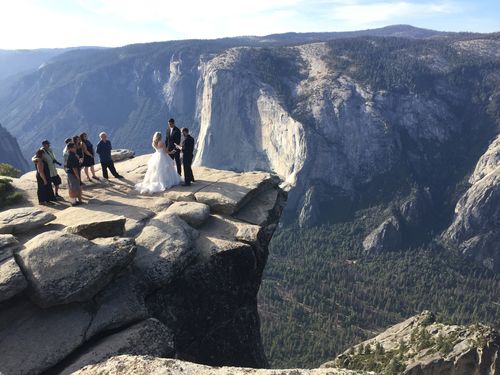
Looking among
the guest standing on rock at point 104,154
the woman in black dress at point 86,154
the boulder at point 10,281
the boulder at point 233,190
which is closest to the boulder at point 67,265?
the boulder at point 10,281

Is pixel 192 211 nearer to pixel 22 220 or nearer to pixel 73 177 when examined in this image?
pixel 73 177

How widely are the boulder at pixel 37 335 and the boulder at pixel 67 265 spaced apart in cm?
72

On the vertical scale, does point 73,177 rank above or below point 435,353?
above

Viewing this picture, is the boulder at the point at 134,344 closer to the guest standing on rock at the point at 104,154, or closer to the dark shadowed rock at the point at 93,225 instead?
the dark shadowed rock at the point at 93,225

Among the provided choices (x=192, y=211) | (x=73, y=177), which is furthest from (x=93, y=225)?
(x=73, y=177)

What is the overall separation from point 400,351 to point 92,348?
155 ft

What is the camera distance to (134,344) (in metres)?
18.1

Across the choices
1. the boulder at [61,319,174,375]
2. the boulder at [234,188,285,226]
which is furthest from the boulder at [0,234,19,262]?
the boulder at [234,188,285,226]

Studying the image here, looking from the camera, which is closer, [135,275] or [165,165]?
[135,275]

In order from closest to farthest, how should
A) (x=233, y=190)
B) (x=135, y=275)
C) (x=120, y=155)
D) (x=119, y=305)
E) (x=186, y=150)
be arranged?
(x=119, y=305)
(x=135, y=275)
(x=233, y=190)
(x=186, y=150)
(x=120, y=155)

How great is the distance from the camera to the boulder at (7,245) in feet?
64.2

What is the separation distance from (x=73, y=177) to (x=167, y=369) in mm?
17208

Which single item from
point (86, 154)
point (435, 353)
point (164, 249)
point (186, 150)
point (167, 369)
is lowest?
point (435, 353)

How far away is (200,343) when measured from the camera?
23.7 metres
